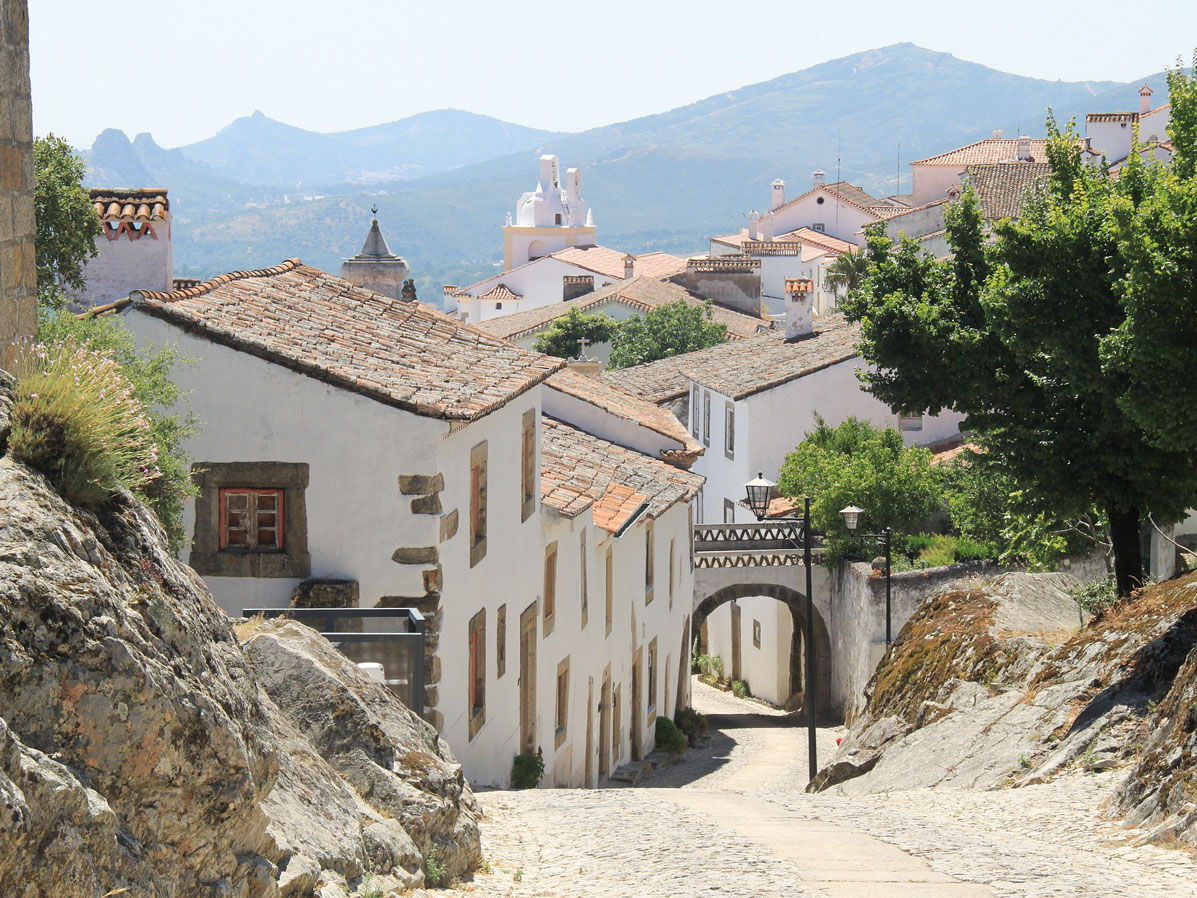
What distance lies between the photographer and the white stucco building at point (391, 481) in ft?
52.1

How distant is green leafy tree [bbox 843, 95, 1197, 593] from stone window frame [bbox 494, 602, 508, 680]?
5.90 m

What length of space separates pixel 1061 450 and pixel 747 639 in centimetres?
3007

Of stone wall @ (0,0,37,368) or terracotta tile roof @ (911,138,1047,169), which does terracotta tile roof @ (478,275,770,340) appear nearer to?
terracotta tile roof @ (911,138,1047,169)

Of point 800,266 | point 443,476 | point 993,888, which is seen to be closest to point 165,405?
point 443,476

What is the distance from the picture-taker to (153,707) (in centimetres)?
566

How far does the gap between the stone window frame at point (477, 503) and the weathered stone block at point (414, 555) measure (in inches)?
49.1

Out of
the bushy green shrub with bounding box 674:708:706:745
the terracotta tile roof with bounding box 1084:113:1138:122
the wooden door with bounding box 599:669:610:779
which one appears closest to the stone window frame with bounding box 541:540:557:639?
the wooden door with bounding box 599:669:610:779

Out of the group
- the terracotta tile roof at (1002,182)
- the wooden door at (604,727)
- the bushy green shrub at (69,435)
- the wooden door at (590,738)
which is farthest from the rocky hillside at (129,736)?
the terracotta tile roof at (1002,182)

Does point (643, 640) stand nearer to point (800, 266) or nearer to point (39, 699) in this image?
point (39, 699)

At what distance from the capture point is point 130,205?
1800 centimetres

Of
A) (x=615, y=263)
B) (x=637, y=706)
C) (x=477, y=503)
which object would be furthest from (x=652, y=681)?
(x=615, y=263)

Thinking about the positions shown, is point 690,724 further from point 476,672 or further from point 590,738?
point 476,672

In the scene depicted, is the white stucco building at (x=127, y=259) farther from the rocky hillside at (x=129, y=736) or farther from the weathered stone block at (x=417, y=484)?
the rocky hillside at (x=129, y=736)

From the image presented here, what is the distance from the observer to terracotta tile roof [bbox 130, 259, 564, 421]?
15977 millimetres
